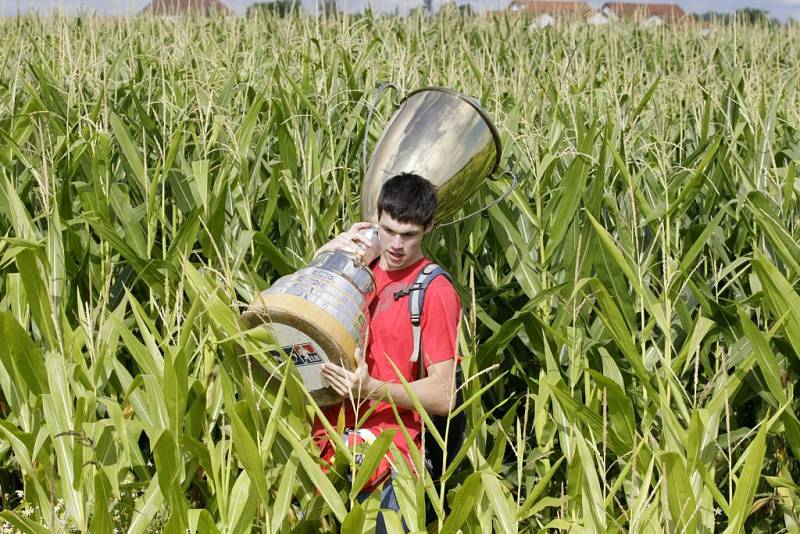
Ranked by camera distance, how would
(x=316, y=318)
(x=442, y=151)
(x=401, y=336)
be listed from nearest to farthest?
(x=316, y=318)
(x=401, y=336)
(x=442, y=151)

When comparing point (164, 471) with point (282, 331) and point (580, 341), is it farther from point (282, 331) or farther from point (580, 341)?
point (580, 341)

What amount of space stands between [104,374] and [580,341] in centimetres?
119

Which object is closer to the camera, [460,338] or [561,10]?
[460,338]

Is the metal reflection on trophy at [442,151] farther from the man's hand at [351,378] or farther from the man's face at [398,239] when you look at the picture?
the man's hand at [351,378]

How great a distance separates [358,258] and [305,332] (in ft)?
0.79

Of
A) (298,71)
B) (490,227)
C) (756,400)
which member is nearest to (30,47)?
(298,71)

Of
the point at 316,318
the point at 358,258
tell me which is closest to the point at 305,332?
the point at 316,318

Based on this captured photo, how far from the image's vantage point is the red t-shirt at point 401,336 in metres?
1.86

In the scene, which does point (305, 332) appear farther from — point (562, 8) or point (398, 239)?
point (562, 8)

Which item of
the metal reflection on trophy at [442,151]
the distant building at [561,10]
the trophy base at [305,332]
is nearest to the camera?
the trophy base at [305,332]

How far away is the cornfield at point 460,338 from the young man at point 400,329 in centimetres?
10

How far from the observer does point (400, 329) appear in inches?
75.7

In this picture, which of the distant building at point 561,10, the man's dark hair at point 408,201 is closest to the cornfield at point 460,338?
the man's dark hair at point 408,201

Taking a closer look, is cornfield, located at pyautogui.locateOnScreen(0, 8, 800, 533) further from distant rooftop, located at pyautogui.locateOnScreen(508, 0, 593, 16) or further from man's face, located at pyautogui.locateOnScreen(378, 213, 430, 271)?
distant rooftop, located at pyautogui.locateOnScreen(508, 0, 593, 16)
